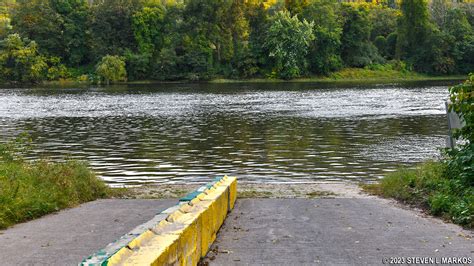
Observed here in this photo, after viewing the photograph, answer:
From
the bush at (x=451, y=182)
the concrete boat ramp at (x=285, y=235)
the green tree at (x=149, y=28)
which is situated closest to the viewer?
the concrete boat ramp at (x=285, y=235)

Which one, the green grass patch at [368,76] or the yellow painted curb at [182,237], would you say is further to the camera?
the green grass patch at [368,76]

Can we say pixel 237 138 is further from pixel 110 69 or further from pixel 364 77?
pixel 364 77

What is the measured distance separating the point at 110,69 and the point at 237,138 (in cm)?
6594

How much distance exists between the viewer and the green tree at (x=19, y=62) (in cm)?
8675

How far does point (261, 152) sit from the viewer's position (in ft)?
65.7

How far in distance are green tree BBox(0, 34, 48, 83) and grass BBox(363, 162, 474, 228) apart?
83.7 metres

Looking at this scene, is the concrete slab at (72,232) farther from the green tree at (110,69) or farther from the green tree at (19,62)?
the green tree at (19,62)

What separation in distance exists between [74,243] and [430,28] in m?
99.9

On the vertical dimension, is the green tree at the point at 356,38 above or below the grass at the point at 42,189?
above

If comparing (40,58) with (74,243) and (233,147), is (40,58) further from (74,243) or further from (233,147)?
(74,243)

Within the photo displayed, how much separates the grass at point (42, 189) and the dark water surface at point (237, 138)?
125 inches

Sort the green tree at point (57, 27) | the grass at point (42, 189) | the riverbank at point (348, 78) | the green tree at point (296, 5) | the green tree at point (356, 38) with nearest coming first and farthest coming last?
the grass at point (42, 189) → the riverbank at point (348, 78) → the green tree at point (356, 38) → the green tree at point (57, 27) → the green tree at point (296, 5)

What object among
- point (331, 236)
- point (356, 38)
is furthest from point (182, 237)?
point (356, 38)

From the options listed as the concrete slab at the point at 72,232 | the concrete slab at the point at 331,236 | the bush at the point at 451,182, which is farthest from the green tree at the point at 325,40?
the concrete slab at the point at 72,232
